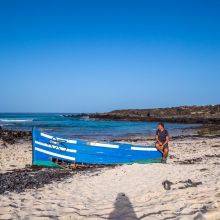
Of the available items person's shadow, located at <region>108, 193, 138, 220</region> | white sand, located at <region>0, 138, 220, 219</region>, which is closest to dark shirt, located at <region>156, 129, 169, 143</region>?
white sand, located at <region>0, 138, 220, 219</region>

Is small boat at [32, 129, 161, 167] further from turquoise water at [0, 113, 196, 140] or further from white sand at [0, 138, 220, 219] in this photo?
turquoise water at [0, 113, 196, 140]

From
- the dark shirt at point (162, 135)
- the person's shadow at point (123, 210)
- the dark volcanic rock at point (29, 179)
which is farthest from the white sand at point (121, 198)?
the dark shirt at point (162, 135)

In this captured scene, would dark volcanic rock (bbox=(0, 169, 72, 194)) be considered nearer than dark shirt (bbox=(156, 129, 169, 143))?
Yes

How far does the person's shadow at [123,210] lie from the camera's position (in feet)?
20.0

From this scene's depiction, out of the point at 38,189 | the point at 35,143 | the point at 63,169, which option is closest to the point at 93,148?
the point at 63,169

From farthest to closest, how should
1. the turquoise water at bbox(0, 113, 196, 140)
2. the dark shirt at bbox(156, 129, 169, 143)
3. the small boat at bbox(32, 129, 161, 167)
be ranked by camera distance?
the turquoise water at bbox(0, 113, 196, 140)
the dark shirt at bbox(156, 129, 169, 143)
the small boat at bbox(32, 129, 161, 167)

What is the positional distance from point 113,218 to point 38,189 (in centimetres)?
340

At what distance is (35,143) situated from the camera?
45.0 ft

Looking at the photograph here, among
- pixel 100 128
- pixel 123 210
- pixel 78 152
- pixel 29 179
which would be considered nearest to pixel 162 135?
pixel 78 152

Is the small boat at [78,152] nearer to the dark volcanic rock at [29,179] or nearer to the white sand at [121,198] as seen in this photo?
the dark volcanic rock at [29,179]

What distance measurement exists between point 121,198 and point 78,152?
20.5ft

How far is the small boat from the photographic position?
13.7 m

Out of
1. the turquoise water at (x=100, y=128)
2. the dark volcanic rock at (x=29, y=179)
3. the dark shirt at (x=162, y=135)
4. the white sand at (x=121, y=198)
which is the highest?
the dark shirt at (x=162, y=135)

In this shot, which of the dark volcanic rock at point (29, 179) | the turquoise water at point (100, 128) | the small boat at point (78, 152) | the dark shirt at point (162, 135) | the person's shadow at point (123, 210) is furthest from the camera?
the turquoise water at point (100, 128)
